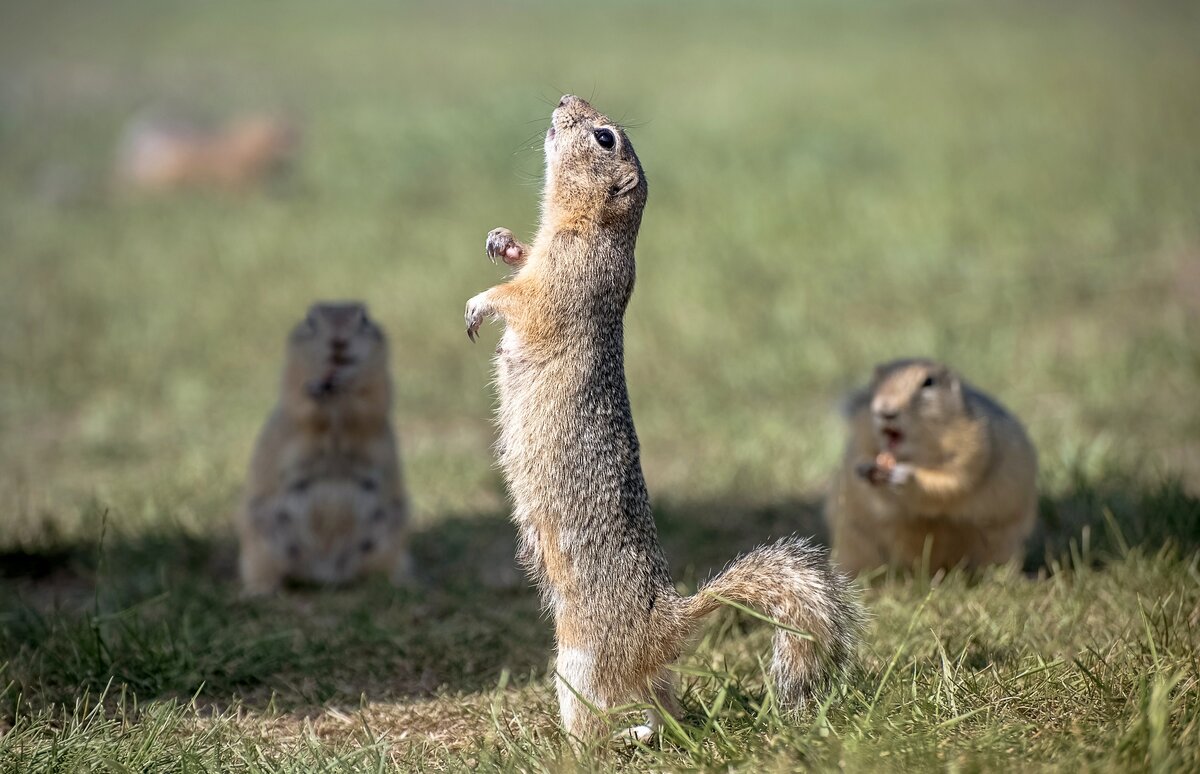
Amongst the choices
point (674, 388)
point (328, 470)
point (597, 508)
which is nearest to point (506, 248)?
point (597, 508)

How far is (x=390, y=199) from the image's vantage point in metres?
14.2

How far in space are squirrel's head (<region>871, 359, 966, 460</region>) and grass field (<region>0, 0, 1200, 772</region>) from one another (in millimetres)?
603

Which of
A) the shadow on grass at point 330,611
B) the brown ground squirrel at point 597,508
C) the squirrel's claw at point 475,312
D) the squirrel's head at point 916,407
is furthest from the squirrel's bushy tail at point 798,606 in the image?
the squirrel's head at point 916,407

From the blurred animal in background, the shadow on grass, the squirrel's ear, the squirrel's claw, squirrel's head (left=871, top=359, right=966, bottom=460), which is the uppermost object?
the blurred animal in background

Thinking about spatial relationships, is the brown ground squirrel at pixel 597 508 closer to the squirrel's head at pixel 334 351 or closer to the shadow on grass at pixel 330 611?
the shadow on grass at pixel 330 611

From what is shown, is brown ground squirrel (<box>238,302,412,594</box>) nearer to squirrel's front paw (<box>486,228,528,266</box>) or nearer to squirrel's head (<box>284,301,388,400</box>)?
squirrel's head (<box>284,301,388,400</box>)

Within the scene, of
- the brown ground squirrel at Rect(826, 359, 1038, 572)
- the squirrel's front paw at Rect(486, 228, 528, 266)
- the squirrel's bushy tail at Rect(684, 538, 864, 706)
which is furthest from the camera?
the brown ground squirrel at Rect(826, 359, 1038, 572)

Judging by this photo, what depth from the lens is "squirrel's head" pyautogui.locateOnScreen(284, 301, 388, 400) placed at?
19.5 feet

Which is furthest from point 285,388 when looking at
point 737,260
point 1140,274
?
point 1140,274

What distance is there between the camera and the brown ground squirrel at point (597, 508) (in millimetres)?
3551

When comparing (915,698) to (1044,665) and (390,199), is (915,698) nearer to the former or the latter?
(1044,665)

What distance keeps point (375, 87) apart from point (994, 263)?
48.2 feet

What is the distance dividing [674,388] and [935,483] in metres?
3.42

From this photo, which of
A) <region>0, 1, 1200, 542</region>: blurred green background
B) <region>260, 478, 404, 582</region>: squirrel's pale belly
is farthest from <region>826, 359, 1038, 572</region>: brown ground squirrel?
<region>260, 478, 404, 582</region>: squirrel's pale belly
